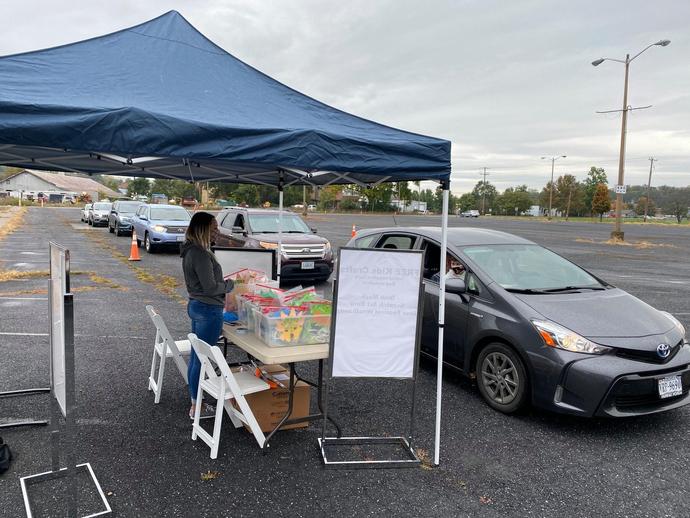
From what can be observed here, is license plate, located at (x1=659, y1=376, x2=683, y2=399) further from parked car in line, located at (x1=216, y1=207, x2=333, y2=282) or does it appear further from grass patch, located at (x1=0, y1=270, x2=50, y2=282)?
grass patch, located at (x1=0, y1=270, x2=50, y2=282)

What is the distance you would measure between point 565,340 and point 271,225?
8683 millimetres

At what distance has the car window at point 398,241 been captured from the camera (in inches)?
228

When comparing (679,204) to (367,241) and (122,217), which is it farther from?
(367,241)

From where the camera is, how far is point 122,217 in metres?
21.9

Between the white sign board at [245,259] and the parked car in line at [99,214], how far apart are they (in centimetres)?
2518

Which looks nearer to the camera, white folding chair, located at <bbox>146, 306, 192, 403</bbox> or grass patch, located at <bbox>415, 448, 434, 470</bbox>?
Result: grass patch, located at <bbox>415, 448, 434, 470</bbox>

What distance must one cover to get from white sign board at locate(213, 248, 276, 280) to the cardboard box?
1.56 m

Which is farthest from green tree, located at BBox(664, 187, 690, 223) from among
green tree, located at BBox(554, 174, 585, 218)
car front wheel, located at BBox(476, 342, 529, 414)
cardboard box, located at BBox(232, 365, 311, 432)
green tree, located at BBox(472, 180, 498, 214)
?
cardboard box, located at BBox(232, 365, 311, 432)

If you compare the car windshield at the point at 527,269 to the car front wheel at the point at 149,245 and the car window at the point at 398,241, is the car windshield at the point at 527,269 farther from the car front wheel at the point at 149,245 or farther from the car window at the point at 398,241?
the car front wheel at the point at 149,245

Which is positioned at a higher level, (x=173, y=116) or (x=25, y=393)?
(x=173, y=116)

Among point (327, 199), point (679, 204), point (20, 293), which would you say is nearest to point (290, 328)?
point (20, 293)

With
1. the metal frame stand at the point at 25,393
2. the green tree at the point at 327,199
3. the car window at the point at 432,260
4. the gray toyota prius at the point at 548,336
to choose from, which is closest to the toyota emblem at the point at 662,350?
the gray toyota prius at the point at 548,336

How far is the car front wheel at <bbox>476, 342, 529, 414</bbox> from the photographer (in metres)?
4.17

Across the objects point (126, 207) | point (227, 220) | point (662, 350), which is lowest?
point (662, 350)
